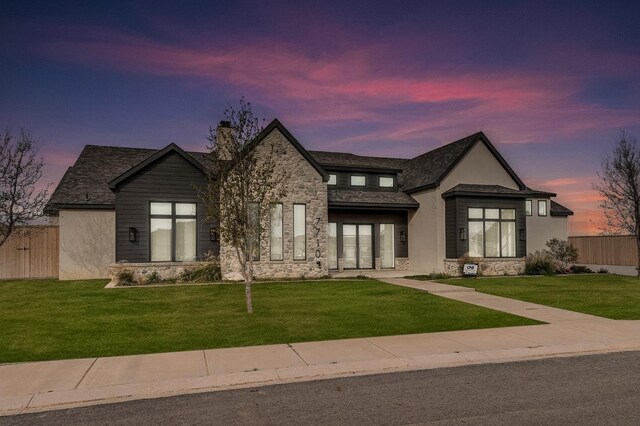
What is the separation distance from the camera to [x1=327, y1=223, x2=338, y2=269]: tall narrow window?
2575cm

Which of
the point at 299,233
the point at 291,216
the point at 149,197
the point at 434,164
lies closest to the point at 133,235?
the point at 149,197

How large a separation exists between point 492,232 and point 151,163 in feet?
59.8

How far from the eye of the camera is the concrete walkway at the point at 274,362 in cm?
646

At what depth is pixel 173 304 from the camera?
14.3m

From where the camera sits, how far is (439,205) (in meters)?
24.6

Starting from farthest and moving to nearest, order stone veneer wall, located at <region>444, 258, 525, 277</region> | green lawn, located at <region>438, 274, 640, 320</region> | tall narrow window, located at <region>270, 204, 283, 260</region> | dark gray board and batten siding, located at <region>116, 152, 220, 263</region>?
stone veneer wall, located at <region>444, 258, 525, 277</region>, tall narrow window, located at <region>270, 204, 283, 260</region>, dark gray board and batten siding, located at <region>116, 152, 220, 263</region>, green lawn, located at <region>438, 274, 640, 320</region>

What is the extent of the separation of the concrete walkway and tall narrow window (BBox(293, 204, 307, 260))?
12.7 meters

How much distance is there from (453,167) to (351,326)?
1645 centimetres

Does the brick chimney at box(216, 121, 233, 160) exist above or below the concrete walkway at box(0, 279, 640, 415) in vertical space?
above

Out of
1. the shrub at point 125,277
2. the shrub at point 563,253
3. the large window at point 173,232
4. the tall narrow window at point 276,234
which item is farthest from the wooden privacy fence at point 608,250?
the shrub at point 125,277

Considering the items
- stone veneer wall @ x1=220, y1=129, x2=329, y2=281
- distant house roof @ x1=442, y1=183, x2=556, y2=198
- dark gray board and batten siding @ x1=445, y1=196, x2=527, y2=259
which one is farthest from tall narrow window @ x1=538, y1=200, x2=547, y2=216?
stone veneer wall @ x1=220, y1=129, x2=329, y2=281

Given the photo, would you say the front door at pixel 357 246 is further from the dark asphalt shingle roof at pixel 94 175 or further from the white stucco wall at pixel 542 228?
the white stucco wall at pixel 542 228

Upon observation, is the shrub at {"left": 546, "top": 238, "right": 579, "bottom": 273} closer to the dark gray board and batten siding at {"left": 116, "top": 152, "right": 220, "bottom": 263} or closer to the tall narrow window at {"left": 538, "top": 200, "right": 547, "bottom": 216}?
the tall narrow window at {"left": 538, "top": 200, "right": 547, "bottom": 216}

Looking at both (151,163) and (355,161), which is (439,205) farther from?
(151,163)
